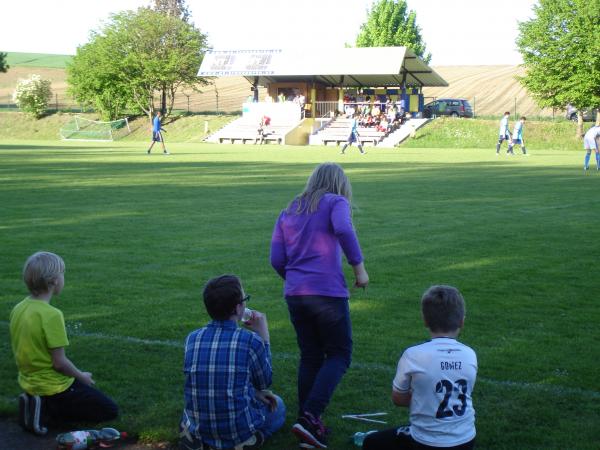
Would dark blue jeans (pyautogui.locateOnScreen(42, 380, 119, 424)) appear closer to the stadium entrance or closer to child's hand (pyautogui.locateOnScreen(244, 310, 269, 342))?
child's hand (pyautogui.locateOnScreen(244, 310, 269, 342))

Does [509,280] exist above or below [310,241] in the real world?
below

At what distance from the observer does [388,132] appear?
52.3m

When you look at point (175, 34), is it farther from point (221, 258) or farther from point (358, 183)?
point (221, 258)

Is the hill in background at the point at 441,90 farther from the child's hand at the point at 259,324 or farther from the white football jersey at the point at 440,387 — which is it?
the white football jersey at the point at 440,387

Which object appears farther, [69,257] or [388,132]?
[388,132]

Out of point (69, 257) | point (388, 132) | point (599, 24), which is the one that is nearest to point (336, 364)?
point (69, 257)

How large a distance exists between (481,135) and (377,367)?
46554 mm

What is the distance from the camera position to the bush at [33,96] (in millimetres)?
70438

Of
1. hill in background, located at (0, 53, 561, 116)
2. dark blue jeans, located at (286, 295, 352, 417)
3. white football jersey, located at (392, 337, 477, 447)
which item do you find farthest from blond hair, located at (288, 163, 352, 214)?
hill in background, located at (0, 53, 561, 116)

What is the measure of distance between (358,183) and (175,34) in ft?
171

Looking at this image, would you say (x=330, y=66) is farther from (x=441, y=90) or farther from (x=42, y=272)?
(x=42, y=272)

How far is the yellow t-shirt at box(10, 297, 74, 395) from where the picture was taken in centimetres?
484

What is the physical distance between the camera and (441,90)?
93.2m

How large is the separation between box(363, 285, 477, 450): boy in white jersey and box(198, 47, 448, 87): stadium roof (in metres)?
52.0
